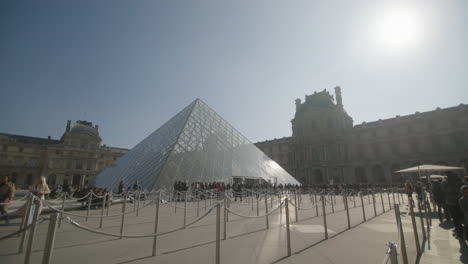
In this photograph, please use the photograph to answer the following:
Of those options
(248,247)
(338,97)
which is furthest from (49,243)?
(338,97)

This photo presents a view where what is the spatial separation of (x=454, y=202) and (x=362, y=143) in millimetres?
40228

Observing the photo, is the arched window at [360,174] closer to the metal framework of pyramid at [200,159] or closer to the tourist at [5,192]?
the metal framework of pyramid at [200,159]

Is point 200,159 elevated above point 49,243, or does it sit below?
above

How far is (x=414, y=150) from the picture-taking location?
35094 mm

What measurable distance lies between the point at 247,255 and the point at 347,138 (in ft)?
143

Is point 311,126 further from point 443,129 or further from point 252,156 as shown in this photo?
point 252,156

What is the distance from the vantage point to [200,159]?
1645 cm

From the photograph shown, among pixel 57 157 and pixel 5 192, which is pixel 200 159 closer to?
pixel 5 192

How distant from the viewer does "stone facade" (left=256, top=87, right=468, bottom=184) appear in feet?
107

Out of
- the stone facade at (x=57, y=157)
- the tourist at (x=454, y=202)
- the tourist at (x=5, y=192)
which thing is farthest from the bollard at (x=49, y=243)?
the stone facade at (x=57, y=157)

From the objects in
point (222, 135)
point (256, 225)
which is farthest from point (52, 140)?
point (256, 225)

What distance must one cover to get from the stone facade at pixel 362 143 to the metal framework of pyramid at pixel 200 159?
2233 centimetres

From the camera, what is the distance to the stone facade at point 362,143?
32.5 meters

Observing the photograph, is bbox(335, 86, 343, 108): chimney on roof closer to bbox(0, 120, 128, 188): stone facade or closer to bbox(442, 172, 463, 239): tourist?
bbox(442, 172, 463, 239): tourist
